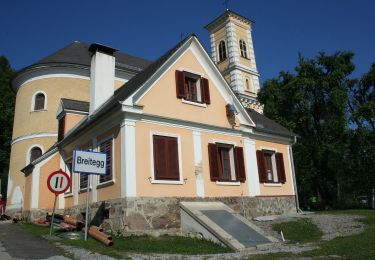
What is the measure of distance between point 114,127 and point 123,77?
55.4ft

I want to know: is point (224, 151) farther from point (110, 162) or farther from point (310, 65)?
point (310, 65)

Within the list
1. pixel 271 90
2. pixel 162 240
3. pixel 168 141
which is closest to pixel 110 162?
pixel 168 141

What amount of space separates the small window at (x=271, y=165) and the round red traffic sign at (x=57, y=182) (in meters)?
9.49

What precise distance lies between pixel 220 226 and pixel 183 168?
313 centimetres

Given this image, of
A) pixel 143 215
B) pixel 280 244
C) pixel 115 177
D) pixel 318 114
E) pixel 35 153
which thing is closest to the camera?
pixel 280 244

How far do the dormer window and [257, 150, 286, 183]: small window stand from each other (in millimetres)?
4248

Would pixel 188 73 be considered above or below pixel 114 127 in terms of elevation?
above

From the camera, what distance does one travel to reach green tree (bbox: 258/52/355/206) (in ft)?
94.9

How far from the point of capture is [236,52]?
50688 millimetres

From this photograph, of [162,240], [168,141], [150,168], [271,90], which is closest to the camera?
[162,240]

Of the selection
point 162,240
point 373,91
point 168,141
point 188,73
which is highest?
point 373,91

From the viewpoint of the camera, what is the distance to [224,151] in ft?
55.4

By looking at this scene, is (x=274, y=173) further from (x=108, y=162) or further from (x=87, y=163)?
(x=87, y=163)

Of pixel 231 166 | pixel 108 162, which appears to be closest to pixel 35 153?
pixel 108 162
